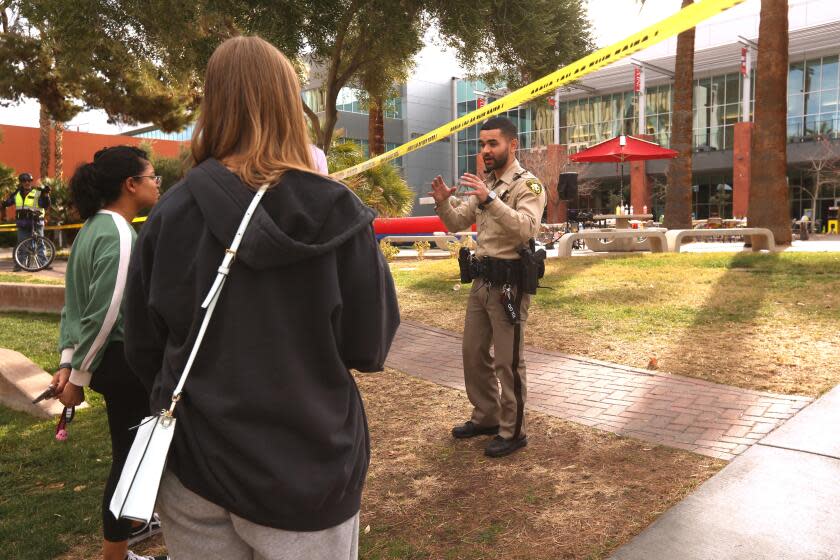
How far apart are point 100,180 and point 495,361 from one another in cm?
245

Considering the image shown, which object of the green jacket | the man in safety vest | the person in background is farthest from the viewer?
the man in safety vest

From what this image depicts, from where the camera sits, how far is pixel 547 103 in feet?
48.4

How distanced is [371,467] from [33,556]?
5.98 feet

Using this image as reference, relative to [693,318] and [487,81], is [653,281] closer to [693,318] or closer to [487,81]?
[693,318]

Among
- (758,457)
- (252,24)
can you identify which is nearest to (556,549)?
(758,457)

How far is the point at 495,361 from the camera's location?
4.29m

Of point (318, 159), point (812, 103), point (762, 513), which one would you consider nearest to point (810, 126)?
point (812, 103)

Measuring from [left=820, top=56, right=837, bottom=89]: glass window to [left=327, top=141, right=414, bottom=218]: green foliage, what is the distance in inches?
1264

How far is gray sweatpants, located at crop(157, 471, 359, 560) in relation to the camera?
156cm

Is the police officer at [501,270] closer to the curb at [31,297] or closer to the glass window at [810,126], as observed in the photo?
the curb at [31,297]

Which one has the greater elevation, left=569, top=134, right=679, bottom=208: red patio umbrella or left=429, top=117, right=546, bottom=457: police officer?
left=569, top=134, right=679, bottom=208: red patio umbrella

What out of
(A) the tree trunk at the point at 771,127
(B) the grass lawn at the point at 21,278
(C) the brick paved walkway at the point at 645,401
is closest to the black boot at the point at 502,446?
(C) the brick paved walkway at the point at 645,401

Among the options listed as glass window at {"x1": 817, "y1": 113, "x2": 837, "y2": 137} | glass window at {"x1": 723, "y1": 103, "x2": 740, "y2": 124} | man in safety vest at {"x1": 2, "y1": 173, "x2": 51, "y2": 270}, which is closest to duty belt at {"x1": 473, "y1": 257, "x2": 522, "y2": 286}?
man in safety vest at {"x1": 2, "y1": 173, "x2": 51, "y2": 270}

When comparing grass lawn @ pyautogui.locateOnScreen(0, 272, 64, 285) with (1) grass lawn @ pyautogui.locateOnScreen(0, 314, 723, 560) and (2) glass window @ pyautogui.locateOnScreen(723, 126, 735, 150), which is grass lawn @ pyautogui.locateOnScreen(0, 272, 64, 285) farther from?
(2) glass window @ pyautogui.locateOnScreen(723, 126, 735, 150)
